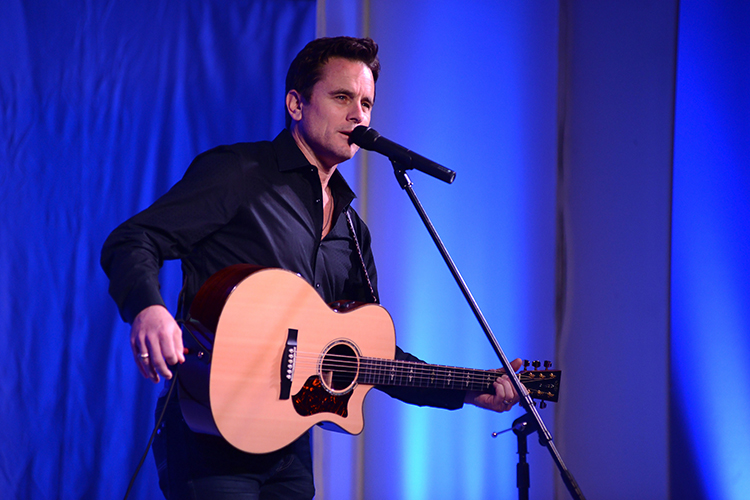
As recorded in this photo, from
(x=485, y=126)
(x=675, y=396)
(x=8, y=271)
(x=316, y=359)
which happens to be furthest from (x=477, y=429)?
(x=8, y=271)

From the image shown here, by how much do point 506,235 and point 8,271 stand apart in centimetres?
245

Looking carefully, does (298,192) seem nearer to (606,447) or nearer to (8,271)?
(8,271)

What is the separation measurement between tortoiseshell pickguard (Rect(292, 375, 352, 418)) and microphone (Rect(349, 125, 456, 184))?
61 cm

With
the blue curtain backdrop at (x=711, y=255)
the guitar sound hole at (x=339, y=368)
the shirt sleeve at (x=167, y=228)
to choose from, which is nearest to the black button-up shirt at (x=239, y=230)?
the shirt sleeve at (x=167, y=228)

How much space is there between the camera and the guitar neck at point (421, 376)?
1.77m

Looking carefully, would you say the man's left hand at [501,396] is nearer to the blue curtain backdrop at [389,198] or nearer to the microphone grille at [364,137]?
the microphone grille at [364,137]

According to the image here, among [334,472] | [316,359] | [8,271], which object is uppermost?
[8,271]

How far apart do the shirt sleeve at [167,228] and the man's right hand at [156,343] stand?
0.14 ft

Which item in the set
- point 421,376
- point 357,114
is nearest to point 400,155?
point 357,114

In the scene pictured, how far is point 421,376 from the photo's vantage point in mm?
1910

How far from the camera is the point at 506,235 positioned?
3430 millimetres

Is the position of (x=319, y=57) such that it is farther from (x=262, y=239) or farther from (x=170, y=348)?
(x=170, y=348)

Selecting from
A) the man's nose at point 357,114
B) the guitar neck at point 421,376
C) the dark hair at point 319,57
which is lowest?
the guitar neck at point 421,376

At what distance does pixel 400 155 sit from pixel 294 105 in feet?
1.79
